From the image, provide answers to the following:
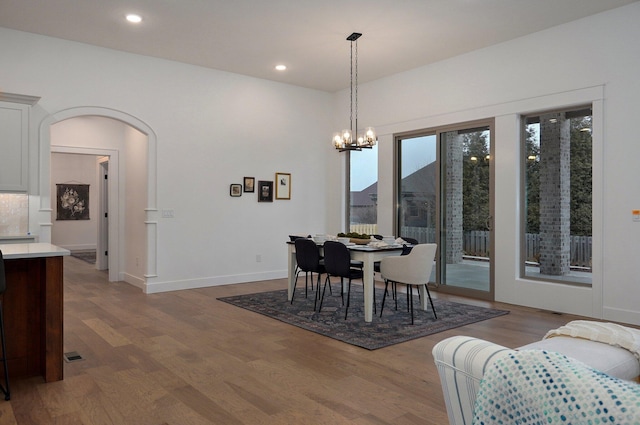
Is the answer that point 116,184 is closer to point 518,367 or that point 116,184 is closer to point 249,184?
point 249,184

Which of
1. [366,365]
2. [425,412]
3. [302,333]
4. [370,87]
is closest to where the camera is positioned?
[425,412]

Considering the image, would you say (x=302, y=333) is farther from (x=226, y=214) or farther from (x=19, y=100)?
(x=19, y=100)

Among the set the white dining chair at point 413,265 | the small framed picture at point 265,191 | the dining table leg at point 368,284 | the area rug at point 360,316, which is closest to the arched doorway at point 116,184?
the area rug at point 360,316

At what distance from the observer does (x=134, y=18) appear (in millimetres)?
5137

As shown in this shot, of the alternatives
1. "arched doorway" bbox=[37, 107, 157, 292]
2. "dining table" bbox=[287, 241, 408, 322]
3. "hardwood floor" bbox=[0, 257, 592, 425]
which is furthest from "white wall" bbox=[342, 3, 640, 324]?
"arched doorway" bbox=[37, 107, 157, 292]

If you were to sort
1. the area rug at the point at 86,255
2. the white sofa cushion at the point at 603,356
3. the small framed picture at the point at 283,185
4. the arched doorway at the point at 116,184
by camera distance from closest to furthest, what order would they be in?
the white sofa cushion at the point at 603,356, the arched doorway at the point at 116,184, the small framed picture at the point at 283,185, the area rug at the point at 86,255

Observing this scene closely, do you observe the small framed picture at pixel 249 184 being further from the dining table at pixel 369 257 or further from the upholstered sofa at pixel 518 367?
the upholstered sofa at pixel 518 367

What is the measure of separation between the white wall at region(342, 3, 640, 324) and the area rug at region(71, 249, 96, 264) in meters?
7.94

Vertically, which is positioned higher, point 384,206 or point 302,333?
point 384,206

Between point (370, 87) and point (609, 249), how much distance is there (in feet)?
14.5

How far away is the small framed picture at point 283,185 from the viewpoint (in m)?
7.81

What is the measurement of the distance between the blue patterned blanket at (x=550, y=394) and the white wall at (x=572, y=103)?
4.68 metres

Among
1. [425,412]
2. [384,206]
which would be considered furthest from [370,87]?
[425,412]

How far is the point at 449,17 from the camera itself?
5078 millimetres
